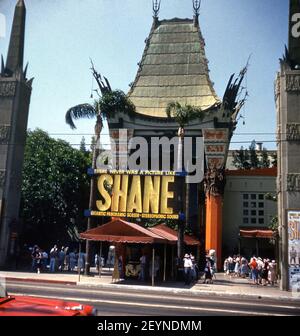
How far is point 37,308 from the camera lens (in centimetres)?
625

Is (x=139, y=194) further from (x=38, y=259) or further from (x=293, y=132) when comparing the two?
(x=293, y=132)

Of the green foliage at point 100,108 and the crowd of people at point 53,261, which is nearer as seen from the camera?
the crowd of people at point 53,261

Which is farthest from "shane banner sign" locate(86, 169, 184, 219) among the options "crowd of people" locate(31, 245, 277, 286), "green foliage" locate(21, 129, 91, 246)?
"green foliage" locate(21, 129, 91, 246)

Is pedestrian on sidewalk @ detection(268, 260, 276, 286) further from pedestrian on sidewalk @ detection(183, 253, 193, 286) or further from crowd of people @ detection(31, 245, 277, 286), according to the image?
pedestrian on sidewalk @ detection(183, 253, 193, 286)

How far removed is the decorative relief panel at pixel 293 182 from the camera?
2462 centimetres

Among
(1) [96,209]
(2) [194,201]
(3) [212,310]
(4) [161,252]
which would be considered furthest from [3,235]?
(3) [212,310]

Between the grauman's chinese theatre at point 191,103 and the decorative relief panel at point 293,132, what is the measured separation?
12427 millimetres

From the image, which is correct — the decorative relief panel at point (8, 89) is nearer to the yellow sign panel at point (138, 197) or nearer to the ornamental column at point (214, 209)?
the yellow sign panel at point (138, 197)

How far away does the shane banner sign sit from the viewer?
25.7 m

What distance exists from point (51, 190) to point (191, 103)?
1605 cm

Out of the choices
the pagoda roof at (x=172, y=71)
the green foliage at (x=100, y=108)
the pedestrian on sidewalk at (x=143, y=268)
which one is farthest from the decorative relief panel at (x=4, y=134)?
the pagoda roof at (x=172, y=71)

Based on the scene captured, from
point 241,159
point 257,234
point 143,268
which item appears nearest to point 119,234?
point 143,268

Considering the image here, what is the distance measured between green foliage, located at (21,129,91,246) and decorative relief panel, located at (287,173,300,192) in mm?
19822

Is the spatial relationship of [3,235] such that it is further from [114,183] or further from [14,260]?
[114,183]
